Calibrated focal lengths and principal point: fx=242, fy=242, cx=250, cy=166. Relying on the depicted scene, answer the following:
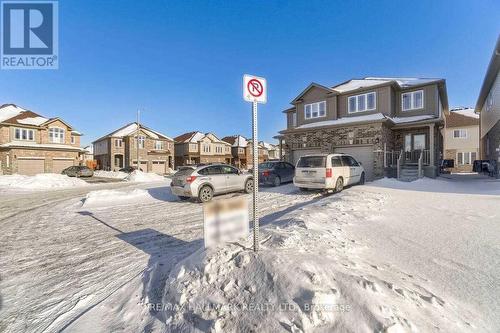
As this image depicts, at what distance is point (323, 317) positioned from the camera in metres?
2.24

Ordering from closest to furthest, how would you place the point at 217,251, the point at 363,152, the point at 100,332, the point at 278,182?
the point at 100,332, the point at 217,251, the point at 278,182, the point at 363,152

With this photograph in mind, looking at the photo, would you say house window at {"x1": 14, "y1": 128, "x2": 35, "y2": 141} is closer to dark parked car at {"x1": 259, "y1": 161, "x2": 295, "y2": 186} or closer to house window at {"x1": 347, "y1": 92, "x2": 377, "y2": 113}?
dark parked car at {"x1": 259, "y1": 161, "x2": 295, "y2": 186}

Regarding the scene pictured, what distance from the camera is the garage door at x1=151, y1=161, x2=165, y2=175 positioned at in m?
40.8

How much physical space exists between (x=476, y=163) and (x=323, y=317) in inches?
1294

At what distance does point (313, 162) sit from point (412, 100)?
12.1 m

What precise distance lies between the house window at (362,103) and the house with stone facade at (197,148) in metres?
34.1

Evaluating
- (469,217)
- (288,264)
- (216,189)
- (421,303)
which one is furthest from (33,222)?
(469,217)

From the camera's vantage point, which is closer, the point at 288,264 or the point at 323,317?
the point at 323,317

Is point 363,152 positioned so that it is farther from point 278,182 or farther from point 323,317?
point 323,317

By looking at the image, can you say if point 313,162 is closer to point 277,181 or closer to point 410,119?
point 277,181

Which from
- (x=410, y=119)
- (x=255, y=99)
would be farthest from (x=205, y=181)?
(x=410, y=119)

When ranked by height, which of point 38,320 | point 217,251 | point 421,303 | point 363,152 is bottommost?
point 38,320

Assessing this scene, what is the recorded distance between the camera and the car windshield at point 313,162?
432 inches

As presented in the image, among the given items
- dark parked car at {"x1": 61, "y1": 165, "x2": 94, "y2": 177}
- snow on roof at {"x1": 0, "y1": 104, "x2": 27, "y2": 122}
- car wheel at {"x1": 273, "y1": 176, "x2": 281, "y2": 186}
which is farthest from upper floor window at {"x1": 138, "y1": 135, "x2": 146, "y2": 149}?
car wheel at {"x1": 273, "y1": 176, "x2": 281, "y2": 186}
